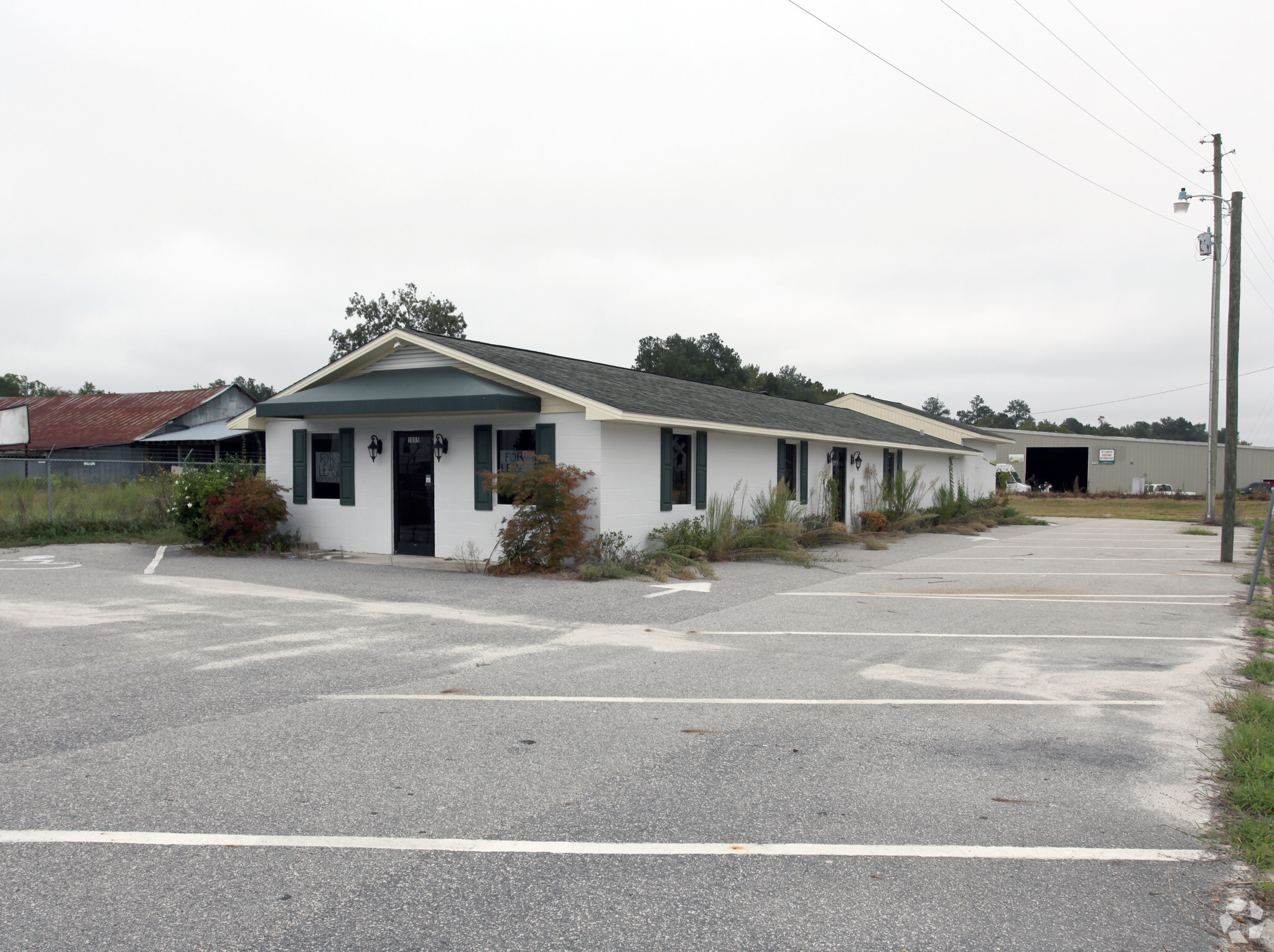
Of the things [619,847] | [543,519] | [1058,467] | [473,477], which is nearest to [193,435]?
[473,477]

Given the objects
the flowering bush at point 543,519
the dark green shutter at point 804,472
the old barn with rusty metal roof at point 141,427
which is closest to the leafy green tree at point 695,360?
the old barn with rusty metal roof at point 141,427

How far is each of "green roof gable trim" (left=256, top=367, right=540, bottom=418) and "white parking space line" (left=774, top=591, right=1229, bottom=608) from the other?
5.12 metres

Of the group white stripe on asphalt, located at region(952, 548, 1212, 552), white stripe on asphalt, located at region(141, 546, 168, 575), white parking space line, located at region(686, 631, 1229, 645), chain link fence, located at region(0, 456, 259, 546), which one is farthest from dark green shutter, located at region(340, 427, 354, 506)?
white stripe on asphalt, located at region(952, 548, 1212, 552)

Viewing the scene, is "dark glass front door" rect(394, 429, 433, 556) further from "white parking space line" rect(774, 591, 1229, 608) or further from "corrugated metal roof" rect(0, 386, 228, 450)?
"corrugated metal roof" rect(0, 386, 228, 450)

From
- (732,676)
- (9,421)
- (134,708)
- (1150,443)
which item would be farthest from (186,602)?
(1150,443)

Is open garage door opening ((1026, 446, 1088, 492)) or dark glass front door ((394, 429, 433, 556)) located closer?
dark glass front door ((394, 429, 433, 556))

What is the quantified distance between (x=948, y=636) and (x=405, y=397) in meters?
9.10

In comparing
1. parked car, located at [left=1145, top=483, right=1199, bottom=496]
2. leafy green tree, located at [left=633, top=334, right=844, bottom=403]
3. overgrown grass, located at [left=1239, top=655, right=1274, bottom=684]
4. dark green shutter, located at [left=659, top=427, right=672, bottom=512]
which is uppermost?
leafy green tree, located at [left=633, top=334, right=844, bottom=403]

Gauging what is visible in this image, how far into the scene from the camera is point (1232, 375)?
16234 mm

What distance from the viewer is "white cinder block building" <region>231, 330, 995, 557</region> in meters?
14.1

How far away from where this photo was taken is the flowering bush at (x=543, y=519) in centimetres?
1338

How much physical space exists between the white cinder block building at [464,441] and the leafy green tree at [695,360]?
45.4 meters

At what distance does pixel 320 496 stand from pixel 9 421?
9963mm

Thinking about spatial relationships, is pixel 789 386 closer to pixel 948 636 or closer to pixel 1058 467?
pixel 1058 467
